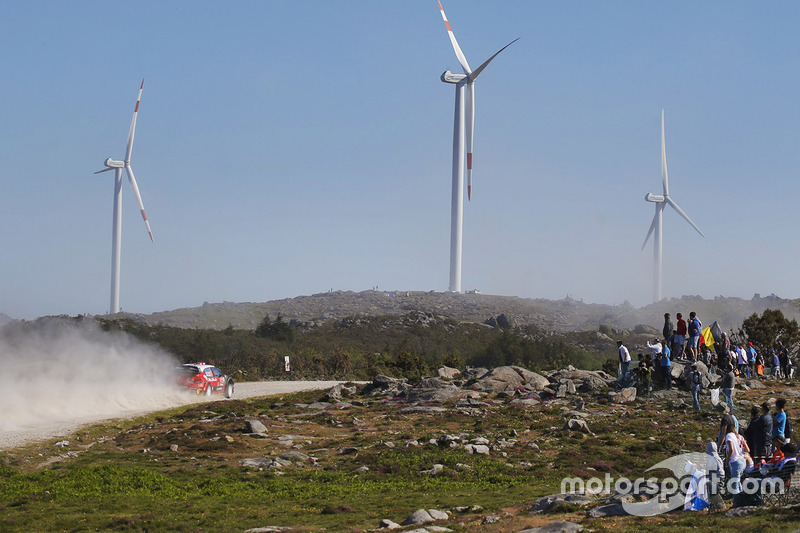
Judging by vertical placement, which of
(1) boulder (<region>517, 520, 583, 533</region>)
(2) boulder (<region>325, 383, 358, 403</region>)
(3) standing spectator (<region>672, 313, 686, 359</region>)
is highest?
(3) standing spectator (<region>672, 313, 686, 359</region>)

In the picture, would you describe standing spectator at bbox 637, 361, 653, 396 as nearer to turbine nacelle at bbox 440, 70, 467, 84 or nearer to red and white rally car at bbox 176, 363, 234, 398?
red and white rally car at bbox 176, 363, 234, 398

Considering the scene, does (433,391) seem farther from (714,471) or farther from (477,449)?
(714,471)

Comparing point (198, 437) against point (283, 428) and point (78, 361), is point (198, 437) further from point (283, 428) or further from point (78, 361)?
point (78, 361)

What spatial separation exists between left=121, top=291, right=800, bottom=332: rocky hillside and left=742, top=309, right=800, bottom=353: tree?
222 ft

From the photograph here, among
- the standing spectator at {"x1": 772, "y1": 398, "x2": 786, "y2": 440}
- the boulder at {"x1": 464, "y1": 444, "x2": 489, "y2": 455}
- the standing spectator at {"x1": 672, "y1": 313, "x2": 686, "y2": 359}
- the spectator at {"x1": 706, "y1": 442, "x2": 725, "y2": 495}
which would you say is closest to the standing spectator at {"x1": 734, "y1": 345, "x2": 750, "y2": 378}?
the standing spectator at {"x1": 672, "y1": 313, "x2": 686, "y2": 359}

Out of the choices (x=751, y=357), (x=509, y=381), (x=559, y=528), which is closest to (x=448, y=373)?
(x=509, y=381)

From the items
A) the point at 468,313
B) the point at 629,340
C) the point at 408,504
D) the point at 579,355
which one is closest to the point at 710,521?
the point at 408,504

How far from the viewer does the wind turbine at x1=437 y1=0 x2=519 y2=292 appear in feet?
285

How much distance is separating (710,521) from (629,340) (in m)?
97.9

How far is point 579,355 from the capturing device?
3135 inches

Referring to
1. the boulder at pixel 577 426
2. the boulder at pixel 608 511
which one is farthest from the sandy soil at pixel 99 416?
the boulder at pixel 608 511

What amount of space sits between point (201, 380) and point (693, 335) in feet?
85.9

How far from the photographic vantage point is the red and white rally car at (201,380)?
4372 cm

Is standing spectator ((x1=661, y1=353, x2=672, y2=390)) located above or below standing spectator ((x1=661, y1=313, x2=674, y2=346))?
below
